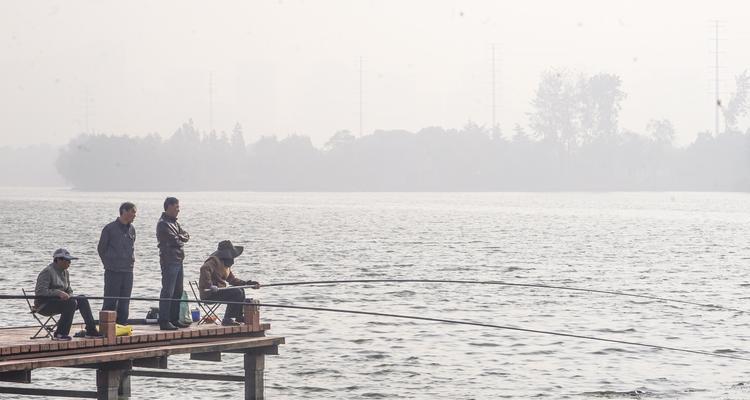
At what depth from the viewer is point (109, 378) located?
18.8m

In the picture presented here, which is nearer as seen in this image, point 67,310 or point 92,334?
point 67,310

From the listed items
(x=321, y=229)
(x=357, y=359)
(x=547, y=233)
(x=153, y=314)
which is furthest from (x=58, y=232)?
(x=153, y=314)

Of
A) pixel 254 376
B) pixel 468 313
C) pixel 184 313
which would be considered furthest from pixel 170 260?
pixel 468 313

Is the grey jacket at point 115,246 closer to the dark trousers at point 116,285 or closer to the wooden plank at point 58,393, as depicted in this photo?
the dark trousers at point 116,285

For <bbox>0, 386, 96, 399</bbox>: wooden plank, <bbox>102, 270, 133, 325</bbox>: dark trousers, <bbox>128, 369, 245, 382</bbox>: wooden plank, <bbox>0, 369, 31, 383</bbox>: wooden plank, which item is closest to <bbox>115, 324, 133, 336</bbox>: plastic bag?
<bbox>102, 270, 133, 325</bbox>: dark trousers

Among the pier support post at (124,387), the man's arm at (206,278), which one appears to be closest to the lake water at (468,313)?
the pier support post at (124,387)

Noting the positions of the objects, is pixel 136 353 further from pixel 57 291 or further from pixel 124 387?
pixel 124 387

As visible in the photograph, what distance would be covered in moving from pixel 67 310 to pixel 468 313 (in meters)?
25.5

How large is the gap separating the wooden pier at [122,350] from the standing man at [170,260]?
287mm

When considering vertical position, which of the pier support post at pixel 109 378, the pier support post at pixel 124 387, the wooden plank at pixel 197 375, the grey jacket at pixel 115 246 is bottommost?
the pier support post at pixel 124 387

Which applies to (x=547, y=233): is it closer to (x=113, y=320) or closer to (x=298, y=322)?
(x=298, y=322)

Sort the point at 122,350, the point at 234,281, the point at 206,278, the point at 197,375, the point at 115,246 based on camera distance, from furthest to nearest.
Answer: the point at 197,375 < the point at 234,281 < the point at 206,278 < the point at 115,246 < the point at 122,350

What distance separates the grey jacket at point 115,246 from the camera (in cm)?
1864

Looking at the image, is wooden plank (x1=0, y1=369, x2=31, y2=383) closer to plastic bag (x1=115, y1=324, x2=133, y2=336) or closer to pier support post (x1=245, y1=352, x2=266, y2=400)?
plastic bag (x1=115, y1=324, x2=133, y2=336)
